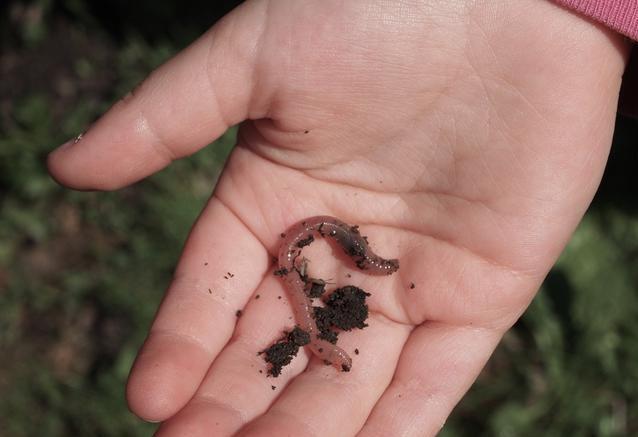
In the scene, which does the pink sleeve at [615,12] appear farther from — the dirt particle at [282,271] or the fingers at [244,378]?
the fingers at [244,378]

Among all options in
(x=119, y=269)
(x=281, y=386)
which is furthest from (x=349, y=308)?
(x=119, y=269)

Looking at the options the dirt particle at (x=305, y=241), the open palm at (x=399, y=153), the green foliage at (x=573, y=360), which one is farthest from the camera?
the green foliage at (x=573, y=360)

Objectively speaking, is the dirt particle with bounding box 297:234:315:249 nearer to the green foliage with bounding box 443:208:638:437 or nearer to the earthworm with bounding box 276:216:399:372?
the earthworm with bounding box 276:216:399:372

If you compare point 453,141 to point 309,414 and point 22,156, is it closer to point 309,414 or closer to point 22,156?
point 309,414

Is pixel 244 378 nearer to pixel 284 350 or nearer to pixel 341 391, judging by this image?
pixel 284 350

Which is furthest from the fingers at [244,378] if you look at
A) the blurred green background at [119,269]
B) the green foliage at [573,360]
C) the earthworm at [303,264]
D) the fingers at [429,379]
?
the green foliage at [573,360]

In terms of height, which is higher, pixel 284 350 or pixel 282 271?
pixel 282 271
